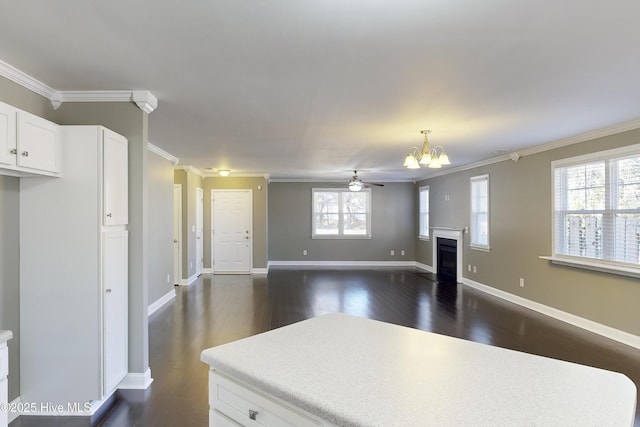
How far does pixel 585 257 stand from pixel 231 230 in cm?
693

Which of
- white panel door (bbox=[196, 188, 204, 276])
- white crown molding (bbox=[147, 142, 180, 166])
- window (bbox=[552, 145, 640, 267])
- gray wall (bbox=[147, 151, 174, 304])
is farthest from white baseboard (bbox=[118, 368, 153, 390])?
white panel door (bbox=[196, 188, 204, 276])

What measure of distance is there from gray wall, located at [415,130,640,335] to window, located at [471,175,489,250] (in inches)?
6.0

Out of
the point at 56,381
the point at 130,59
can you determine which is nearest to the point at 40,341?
the point at 56,381

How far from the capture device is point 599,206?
4.26 meters

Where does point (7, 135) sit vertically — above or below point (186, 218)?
above

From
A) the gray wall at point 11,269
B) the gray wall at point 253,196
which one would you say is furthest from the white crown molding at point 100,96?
the gray wall at point 253,196

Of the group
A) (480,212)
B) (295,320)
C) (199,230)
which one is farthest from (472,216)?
(199,230)

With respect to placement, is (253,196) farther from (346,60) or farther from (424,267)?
(346,60)

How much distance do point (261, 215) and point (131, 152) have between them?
18.5ft

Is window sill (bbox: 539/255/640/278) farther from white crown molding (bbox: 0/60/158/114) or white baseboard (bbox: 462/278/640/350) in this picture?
white crown molding (bbox: 0/60/158/114)

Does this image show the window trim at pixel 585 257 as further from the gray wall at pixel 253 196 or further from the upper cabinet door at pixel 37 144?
the gray wall at pixel 253 196

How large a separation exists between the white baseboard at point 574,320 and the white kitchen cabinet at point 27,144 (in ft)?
18.6

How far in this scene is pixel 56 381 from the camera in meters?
2.47

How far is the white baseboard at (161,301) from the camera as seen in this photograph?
5063mm
